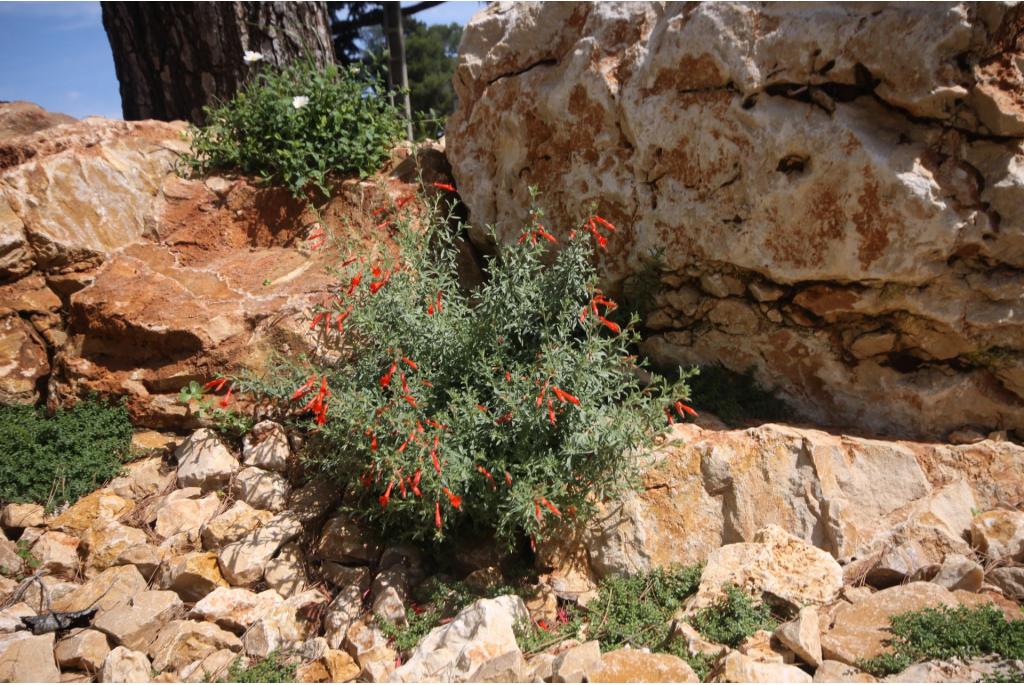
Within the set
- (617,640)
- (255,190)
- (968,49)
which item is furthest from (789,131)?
(255,190)

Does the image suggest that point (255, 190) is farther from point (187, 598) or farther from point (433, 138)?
point (187, 598)

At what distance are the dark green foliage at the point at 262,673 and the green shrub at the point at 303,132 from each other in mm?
3159

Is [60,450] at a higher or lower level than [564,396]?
lower

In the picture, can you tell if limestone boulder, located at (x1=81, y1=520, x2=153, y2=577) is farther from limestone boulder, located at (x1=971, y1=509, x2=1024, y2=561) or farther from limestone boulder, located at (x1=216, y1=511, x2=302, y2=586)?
limestone boulder, located at (x1=971, y1=509, x2=1024, y2=561)

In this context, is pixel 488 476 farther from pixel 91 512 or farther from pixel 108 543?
pixel 91 512

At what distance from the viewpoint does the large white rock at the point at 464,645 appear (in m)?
3.20

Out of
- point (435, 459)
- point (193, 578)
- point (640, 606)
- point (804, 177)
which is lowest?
point (640, 606)

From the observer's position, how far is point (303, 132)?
18.3 feet

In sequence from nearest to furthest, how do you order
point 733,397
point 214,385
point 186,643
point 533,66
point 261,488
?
point 186,643 < point 261,488 < point 733,397 < point 214,385 < point 533,66

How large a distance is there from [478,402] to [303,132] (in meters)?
2.86

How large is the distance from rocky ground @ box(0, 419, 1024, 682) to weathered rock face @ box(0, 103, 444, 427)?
0.72m

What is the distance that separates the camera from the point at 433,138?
6309mm

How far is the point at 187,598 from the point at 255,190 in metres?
2.99

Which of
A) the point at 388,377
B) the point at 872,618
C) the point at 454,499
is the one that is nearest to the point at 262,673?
the point at 454,499
